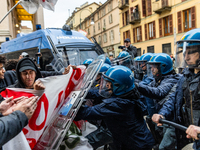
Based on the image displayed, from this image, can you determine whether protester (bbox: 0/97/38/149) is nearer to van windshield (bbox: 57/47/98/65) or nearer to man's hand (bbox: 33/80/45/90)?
man's hand (bbox: 33/80/45/90)

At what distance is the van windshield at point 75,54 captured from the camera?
5.61m

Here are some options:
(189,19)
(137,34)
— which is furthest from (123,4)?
(189,19)

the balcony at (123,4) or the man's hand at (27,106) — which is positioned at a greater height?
the balcony at (123,4)

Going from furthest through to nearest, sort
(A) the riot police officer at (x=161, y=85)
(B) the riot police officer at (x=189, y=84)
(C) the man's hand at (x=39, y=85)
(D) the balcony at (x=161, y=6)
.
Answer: (D) the balcony at (x=161, y=6) → (A) the riot police officer at (x=161, y=85) → (B) the riot police officer at (x=189, y=84) → (C) the man's hand at (x=39, y=85)

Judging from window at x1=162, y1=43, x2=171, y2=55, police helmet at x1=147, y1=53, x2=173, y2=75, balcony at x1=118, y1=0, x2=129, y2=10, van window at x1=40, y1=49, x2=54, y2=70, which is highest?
balcony at x1=118, y1=0, x2=129, y2=10

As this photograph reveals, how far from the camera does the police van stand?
5.61 meters

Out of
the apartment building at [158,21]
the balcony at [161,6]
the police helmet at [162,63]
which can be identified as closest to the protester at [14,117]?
the police helmet at [162,63]

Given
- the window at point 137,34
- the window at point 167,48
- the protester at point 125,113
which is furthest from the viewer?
the window at point 137,34

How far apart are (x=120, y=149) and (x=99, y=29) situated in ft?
120

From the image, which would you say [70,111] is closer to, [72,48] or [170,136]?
[170,136]

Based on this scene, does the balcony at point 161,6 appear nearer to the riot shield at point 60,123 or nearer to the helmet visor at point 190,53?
the helmet visor at point 190,53

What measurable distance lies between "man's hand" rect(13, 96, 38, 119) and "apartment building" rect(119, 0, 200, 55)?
1704 cm

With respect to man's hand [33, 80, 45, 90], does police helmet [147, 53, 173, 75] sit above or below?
above

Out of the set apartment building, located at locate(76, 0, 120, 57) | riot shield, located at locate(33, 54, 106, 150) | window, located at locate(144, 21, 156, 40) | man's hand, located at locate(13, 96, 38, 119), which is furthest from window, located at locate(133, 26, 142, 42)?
man's hand, located at locate(13, 96, 38, 119)
